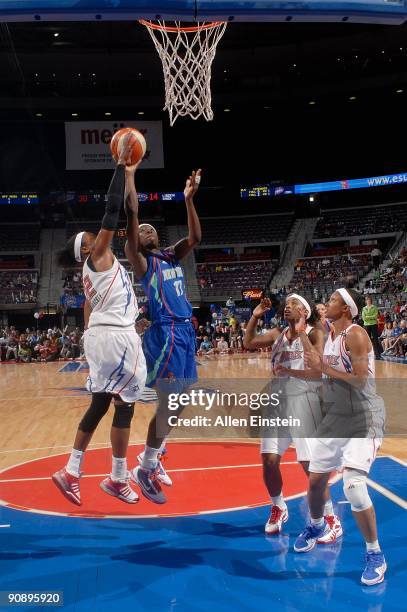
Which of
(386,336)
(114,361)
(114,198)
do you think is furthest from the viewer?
(386,336)

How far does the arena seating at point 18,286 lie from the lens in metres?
29.3

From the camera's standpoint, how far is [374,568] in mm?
3896

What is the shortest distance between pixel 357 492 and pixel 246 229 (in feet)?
100

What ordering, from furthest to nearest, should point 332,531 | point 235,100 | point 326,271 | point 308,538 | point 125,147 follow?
point 235,100 < point 326,271 < point 332,531 < point 308,538 < point 125,147

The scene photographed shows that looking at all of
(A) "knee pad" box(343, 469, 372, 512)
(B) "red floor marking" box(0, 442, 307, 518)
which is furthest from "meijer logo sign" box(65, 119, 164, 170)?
(A) "knee pad" box(343, 469, 372, 512)

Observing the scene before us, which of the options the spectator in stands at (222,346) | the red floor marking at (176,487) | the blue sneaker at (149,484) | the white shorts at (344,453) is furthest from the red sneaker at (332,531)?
the spectator in stands at (222,346)

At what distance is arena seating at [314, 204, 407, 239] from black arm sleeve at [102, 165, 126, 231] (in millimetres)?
28138

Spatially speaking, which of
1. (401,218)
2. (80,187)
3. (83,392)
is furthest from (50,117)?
(83,392)

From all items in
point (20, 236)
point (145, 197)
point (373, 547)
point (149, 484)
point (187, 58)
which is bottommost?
point (373, 547)

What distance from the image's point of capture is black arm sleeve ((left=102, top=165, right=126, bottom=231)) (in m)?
4.13

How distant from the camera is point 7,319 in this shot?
29391 millimetres

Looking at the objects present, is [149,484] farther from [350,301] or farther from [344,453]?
[350,301]

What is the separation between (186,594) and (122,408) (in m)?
1.34

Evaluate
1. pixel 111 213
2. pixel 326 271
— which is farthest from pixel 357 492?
pixel 326 271
